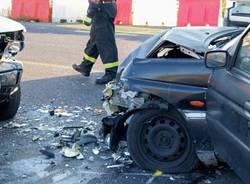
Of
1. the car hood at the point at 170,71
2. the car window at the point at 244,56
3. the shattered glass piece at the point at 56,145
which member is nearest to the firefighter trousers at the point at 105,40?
the shattered glass piece at the point at 56,145

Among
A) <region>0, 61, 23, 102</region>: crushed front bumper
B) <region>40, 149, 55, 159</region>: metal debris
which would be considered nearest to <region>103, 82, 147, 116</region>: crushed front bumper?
<region>40, 149, 55, 159</region>: metal debris

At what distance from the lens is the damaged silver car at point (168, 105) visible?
15.6ft

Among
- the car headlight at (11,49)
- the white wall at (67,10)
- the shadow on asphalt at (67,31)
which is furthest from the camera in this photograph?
the white wall at (67,10)

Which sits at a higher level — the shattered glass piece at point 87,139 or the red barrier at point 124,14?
the red barrier at point 124,14

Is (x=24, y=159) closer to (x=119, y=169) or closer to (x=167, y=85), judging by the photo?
(x=119, y=169)

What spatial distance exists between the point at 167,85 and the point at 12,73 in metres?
1.85

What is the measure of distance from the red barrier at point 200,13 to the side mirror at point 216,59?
1329 cm

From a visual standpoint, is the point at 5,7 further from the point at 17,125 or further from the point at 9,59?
the point at 9,59

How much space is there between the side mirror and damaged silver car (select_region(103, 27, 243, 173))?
409 mm

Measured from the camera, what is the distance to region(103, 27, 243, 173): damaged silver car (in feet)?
15.6

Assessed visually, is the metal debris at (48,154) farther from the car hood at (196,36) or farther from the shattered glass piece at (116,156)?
the car hood at (196,36)

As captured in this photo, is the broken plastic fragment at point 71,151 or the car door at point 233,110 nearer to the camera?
the car door at point 233,110

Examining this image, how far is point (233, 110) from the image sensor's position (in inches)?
155

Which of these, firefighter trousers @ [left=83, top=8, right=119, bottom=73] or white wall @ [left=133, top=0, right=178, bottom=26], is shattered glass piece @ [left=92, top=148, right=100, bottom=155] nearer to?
firefighter trousers @ [left=83, top=8, right=119, bottom=73]
